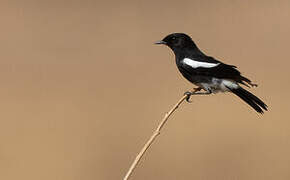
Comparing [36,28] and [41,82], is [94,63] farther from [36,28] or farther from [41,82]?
[36,28]

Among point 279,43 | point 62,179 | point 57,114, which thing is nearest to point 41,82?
point 57,114

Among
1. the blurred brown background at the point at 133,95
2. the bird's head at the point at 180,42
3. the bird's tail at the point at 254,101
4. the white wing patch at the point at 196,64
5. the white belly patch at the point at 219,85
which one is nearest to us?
the bird's tail at the point at 254,101

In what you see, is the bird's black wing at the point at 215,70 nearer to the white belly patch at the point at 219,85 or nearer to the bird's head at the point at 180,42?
the white belly patch at the point at 219,85

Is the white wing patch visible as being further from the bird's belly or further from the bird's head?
the bird's head

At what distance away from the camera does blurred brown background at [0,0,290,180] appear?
750 centimetres

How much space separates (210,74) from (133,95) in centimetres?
397

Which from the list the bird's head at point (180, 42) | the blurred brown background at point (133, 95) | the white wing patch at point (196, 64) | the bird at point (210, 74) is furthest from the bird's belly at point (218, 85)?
the blurred brown background at point (133, 95)

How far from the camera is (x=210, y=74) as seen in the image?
5477 millimetres

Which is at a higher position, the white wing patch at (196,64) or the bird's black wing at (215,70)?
the white wing patch at (196,64)

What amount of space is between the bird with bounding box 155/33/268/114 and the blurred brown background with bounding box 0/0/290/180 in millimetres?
1490

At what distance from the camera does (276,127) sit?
805 centimetres

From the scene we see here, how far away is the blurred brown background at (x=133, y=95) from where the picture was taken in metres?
7.50

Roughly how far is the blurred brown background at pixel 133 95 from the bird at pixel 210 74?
1.49 m

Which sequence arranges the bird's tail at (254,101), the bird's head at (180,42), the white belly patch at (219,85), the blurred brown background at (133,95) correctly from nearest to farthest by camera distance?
the bird's tail at (254,101) < the white belly patch at (219,85) < the bird's head at (180,42) < the blurred brown background at (133,95)
